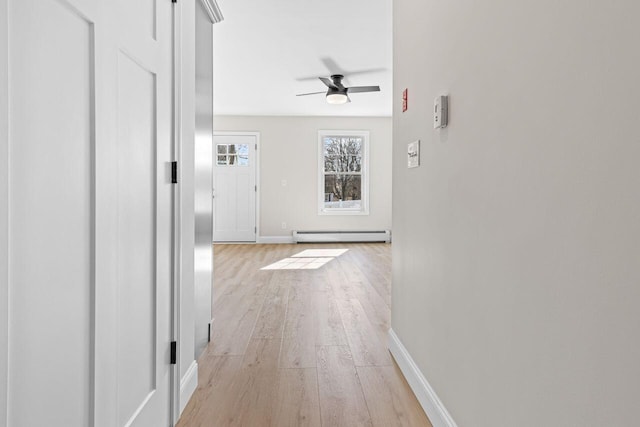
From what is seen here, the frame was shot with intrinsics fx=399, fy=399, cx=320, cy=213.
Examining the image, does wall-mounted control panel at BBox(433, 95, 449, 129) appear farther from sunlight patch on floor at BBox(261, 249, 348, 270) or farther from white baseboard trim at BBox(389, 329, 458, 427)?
sunlight patch on floor at BBox(261, 249, 348, 270)

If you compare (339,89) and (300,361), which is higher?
(339,89)

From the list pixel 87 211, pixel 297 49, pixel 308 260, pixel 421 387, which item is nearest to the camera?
pixel 87 211

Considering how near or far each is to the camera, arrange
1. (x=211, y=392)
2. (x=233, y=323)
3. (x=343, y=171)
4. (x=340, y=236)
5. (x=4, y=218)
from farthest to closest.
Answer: (x=343, y=171)
(x=340, y=236)
(x=233, y=323)
(x=211, y=392)
(x=4, y=218)

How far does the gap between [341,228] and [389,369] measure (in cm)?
593

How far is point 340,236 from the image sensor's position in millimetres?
7914

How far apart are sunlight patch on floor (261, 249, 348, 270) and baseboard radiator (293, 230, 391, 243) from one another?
0.87 m

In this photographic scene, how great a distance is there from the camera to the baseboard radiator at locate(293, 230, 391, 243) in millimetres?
7852

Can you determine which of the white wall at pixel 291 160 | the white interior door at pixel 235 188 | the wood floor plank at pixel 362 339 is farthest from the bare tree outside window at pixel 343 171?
the wood floor plank at pixel 362 339

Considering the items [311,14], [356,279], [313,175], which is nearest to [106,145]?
[311,14]

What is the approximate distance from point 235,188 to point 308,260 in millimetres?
2778

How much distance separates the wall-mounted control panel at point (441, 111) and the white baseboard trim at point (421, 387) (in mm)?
1089

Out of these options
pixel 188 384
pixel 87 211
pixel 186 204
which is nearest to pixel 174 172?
pixel 186 204

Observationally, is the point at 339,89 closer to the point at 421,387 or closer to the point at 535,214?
the point at 421,387

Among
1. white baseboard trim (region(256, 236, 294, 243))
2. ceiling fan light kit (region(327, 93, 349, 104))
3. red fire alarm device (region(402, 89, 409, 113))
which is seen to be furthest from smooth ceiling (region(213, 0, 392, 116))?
white baseboard trim (region(256, 236, 294, 243))
